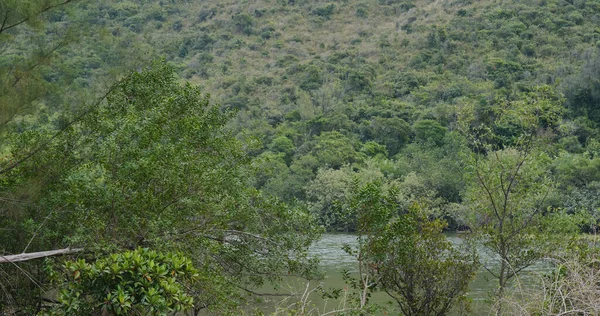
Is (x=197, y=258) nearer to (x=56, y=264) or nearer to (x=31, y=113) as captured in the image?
(x=56, y=264)

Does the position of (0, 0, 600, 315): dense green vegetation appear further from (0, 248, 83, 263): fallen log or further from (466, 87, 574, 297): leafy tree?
(0, 248, 83, 263): fallen log

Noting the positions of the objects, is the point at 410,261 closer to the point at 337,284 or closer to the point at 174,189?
the point at 174,189

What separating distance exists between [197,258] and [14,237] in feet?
9.80

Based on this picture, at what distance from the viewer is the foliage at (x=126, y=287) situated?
7145 mm

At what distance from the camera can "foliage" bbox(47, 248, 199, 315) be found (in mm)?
7145

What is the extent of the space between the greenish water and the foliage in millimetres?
5955

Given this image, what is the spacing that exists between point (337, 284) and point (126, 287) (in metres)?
18.4

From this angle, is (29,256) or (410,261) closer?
(29,256)

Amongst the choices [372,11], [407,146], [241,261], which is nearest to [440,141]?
[407,146]

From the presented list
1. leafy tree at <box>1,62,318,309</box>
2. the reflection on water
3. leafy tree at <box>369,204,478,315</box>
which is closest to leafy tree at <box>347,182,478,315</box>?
leafy tree at <box>369,204,478,315</box>

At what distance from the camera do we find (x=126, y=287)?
7.30 metres

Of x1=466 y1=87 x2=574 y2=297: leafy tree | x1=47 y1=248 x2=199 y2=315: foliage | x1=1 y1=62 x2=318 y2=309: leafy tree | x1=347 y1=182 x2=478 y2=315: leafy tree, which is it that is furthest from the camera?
x1=466 y1=87 x2=574 y2=297: leafy tree

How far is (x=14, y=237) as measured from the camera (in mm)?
10781

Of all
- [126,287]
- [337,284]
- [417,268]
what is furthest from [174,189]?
[337,284]
